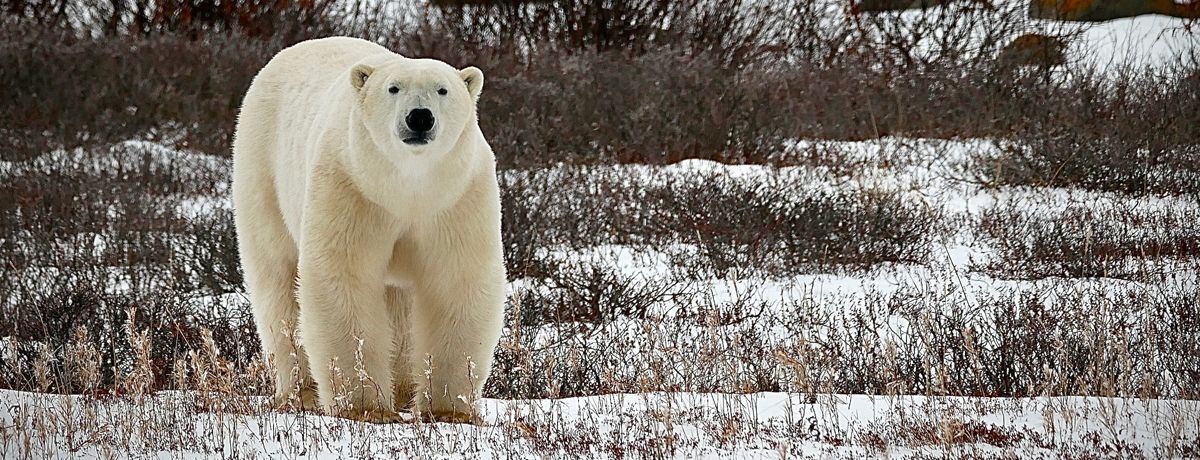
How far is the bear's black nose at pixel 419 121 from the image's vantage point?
Answer: 2773 millimetres

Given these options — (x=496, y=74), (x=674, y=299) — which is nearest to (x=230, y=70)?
(x=496, y=74)

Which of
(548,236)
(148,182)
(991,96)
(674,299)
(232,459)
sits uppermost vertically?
(991,96)

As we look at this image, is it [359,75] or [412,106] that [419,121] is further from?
[359,75]

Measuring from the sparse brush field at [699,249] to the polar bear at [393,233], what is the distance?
18cm

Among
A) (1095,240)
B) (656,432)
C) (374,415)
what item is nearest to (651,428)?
(656,432)

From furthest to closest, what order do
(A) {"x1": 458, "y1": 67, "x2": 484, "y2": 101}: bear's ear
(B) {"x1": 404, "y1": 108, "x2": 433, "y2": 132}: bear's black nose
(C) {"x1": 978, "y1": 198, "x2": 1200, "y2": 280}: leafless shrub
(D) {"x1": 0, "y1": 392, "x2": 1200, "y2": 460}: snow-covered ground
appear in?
(C) {"x1": 978, "y1": 198, "x2": 1200, "y2": 280}: leafless shrub
(A) {"x1": 458, "y1": 67, "x2": 484, "y2": 101}: bear's ear
(B) {"x1": 404, "y1": 108, "x2": 433, "y2": 132}: bear's black nose
(D) {"x1": 0, "y1": 392, "x2": 1200, "y2": 460}: snow-covered ground

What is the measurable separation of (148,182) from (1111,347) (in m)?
5.59

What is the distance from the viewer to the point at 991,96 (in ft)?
26.8

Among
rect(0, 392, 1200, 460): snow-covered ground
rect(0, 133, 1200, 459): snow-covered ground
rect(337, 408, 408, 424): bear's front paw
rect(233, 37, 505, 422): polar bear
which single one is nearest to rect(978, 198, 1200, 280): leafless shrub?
rect(0, 133, 1200, 459): snow-covered ground

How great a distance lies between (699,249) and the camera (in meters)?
5.44

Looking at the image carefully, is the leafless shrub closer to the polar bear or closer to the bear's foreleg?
the polar bear

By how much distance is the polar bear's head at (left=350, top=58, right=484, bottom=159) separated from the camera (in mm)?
2781

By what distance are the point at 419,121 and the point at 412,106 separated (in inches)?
1.8

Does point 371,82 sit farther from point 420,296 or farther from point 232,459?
point 232,459
